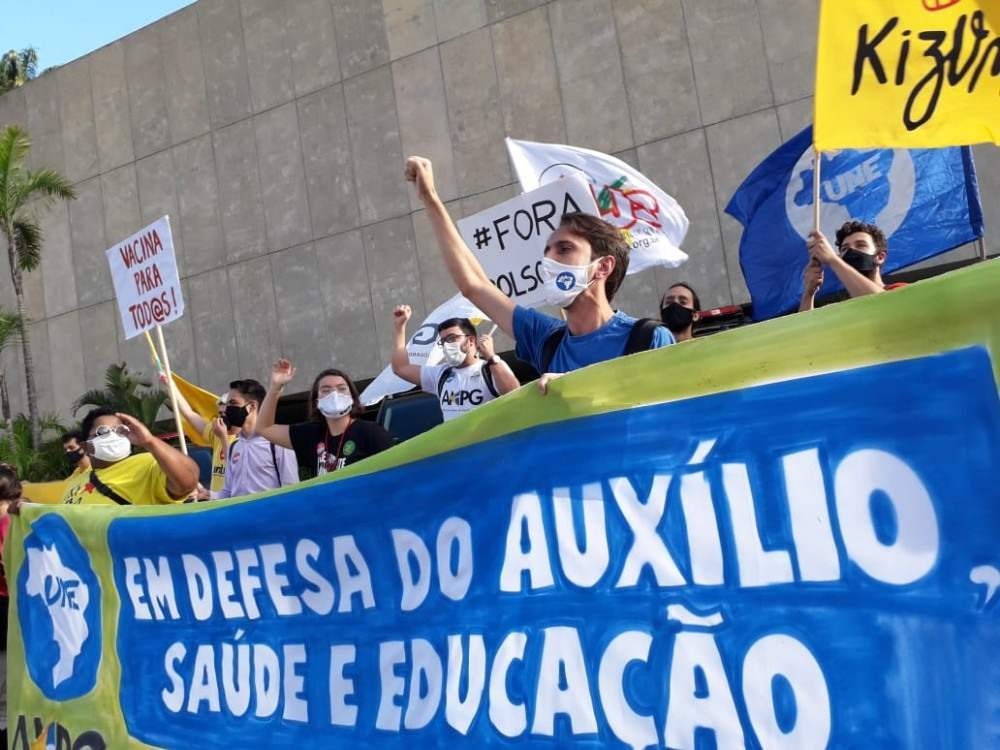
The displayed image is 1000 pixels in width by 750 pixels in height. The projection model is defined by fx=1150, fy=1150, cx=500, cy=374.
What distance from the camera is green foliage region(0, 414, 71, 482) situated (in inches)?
803

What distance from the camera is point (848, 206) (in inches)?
270

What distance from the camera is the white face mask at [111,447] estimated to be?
5.35 metres

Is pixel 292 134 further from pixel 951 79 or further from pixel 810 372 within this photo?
pixel 810 372

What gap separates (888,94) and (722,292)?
12.9 m

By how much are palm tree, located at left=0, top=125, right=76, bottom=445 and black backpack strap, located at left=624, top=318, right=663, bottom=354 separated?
19815 mm

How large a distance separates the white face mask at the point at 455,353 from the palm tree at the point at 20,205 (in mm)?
17530

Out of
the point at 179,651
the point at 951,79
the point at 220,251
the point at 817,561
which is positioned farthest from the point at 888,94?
the point at 220,251

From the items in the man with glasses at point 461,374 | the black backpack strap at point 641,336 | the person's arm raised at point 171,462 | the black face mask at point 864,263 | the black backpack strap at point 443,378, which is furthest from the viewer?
the black backpack strap at point 443,378

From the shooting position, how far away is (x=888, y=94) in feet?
12.5

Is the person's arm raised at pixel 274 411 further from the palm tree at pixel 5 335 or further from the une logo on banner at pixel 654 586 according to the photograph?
the palm tree at pixel 5 335

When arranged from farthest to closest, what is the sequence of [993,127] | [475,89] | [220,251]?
[220,251] < [475,89] < [993,127]

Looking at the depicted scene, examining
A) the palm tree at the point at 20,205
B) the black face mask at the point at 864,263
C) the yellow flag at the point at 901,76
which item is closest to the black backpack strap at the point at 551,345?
the yellow flag at the point at 901,76

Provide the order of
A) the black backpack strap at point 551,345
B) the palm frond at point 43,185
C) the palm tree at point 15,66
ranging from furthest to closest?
1. the palm tree at point 15,66
2. the palm frond at point 43,185
3. the black backpack strap at point 551,345

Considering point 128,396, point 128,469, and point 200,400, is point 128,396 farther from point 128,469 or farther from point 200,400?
point 128,469
